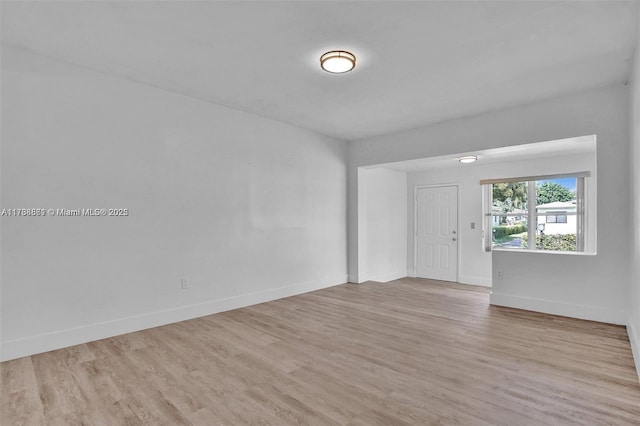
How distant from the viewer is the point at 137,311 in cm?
360

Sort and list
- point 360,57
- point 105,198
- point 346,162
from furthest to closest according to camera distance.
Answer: point 346,162 < point 105,198 < point 360,57

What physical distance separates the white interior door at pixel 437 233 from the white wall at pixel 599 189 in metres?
2.26

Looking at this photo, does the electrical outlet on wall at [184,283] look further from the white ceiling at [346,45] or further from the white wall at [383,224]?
the white wall at [383,224]

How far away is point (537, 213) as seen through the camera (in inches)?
234

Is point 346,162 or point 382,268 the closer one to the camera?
point 346,162

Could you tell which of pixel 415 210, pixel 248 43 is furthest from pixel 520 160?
pixel 248 43

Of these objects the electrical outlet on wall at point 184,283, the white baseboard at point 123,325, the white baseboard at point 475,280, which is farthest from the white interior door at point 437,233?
the electrical outlet on wall at point 184,283

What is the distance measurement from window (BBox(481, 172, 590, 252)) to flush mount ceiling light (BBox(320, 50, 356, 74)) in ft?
14.7

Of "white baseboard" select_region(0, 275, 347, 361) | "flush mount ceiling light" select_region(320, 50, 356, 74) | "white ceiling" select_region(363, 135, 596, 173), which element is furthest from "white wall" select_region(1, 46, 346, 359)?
"white ceiling" select_region(363, 135, 596, 173)

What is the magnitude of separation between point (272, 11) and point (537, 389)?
331 centimetres

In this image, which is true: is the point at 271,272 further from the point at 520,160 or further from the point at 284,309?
the point at 520,160

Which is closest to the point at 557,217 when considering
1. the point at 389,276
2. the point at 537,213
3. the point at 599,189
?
the point at 537,213

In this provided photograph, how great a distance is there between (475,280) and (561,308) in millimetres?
2516

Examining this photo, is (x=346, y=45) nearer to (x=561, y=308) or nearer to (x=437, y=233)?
(x=561, y=308)
